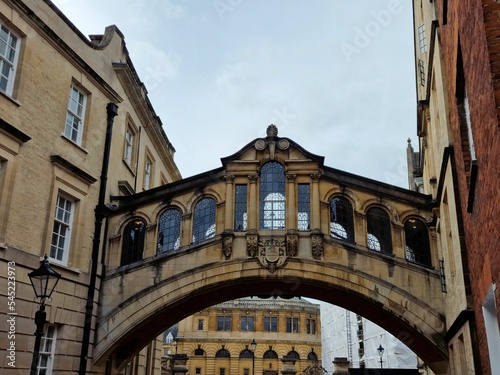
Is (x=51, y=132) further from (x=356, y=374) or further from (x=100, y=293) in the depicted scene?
(x=356, y=374)

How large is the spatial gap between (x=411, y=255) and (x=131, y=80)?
36.3 ft

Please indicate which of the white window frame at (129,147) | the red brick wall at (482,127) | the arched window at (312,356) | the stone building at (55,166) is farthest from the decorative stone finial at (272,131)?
the arched window at (312,356)

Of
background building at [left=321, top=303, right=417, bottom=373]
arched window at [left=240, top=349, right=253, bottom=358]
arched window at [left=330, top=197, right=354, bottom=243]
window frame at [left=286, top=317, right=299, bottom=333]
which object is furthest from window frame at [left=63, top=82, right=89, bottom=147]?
window frame at [left=286, top=317, right=299, bottom=333]

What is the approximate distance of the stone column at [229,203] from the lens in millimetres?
15812

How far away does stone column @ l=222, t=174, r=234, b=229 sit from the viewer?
51.9 ft

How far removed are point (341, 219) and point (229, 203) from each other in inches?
134

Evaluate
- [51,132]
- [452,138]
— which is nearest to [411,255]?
[452,138]

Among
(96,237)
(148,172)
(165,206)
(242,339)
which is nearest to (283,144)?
(165,206)

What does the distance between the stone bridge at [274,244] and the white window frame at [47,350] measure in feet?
5.10

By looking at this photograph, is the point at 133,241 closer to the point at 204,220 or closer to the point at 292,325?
the point at 204,220

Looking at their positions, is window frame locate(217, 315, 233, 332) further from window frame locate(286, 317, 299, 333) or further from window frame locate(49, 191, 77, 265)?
window frame locate(49, 191, 77, 265)

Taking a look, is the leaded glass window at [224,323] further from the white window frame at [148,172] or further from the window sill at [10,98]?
the window sill at [10,98]

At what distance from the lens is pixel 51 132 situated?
45.5ft

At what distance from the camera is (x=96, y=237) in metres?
15.7
